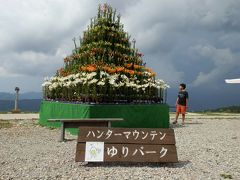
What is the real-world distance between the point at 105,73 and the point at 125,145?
6906 millimetres

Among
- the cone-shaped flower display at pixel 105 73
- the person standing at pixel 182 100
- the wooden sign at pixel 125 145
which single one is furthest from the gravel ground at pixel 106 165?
the person standing at pixel 182 100

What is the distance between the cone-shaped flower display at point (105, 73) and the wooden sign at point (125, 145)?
19.4ft

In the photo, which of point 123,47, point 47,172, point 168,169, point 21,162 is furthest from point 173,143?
point 123,47

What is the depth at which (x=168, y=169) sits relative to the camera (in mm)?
8266

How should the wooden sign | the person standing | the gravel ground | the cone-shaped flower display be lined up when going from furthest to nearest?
the person standing → the cone-shaped flower display → the wooden sign → the gravel ground

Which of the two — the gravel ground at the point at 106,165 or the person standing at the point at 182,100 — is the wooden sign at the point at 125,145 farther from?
the person standing at the point at 182,100

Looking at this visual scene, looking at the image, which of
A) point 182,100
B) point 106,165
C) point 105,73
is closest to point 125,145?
point 106,165

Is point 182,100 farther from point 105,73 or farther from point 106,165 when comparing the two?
point 106,165

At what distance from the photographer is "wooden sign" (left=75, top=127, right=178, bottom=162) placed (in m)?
8.52

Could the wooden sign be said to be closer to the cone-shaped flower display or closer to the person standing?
the cone-shaped flower display

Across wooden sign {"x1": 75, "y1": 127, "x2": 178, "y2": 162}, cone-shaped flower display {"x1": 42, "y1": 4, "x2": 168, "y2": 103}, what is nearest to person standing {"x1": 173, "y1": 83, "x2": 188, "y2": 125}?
cone-shaped flower display {"x1": 42, "y1": 4, "x2": 168, "y2": 103}

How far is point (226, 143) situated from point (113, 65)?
613 cm

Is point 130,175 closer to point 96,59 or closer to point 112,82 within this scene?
point 112,82

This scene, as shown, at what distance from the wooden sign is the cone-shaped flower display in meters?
5.91
